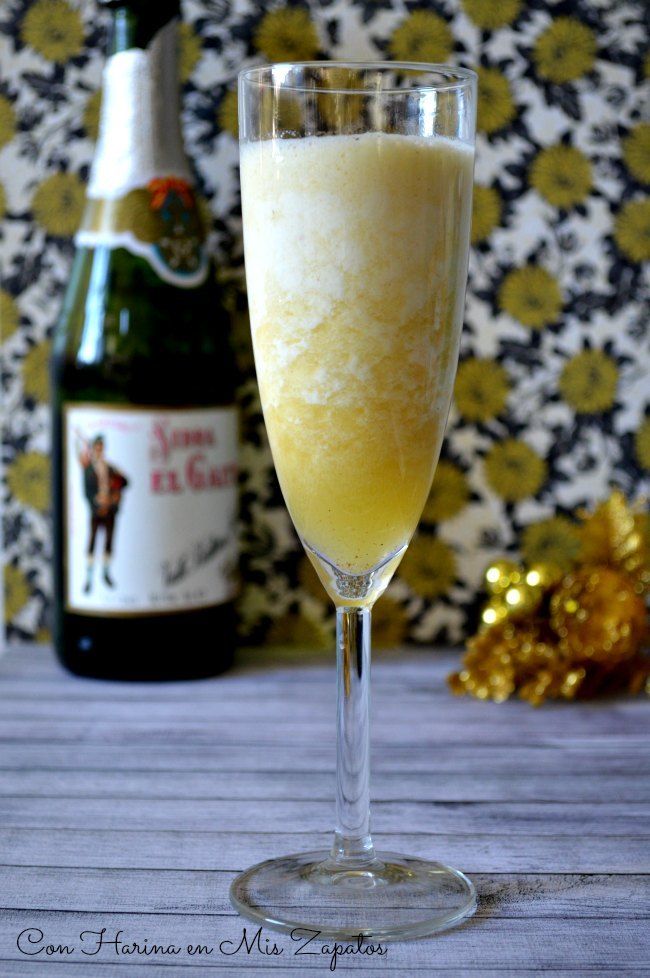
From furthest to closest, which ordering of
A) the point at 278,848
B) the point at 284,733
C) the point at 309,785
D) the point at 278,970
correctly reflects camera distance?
the point at 284,733 → the point at 309,785 → the point at 278,848 → the point at 278,970

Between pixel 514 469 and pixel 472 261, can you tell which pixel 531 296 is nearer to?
pixel 472 261

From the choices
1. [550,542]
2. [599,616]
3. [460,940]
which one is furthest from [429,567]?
[460,940]

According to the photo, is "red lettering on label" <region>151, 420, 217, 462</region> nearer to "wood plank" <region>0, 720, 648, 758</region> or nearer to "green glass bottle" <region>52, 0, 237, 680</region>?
"green glass bottle" <region>52, 0, 237, 680</region>

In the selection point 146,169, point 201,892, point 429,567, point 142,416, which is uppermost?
point 146,169

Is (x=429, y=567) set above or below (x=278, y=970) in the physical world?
below

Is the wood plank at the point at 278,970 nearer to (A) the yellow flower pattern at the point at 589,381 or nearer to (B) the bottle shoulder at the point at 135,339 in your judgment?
(B) the bottle shoulder at the point at 135,339

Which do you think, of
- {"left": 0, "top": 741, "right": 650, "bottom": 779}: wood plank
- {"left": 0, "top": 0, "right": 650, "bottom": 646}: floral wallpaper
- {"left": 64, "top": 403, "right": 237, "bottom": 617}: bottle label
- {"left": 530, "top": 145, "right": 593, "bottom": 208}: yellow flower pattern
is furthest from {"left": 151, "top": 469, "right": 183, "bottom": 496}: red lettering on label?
{"left": 530, "top": 145, "right": 593, "bottom": 208}: yellow flower pattern

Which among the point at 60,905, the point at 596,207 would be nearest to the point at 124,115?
the point at 596,207
